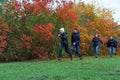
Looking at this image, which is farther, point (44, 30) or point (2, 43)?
point (44, 30)

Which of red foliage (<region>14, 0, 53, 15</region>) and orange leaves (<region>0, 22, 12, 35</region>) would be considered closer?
orange leaves (<region>0, 22, 12, 35</region>)

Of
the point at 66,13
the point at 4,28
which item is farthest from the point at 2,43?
the point at 66,13

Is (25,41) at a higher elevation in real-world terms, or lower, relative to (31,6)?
lower

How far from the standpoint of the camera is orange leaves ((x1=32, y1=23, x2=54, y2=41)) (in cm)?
2930

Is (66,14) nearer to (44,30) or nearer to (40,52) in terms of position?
(44,30)

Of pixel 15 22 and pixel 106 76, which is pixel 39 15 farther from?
pixel 106 76

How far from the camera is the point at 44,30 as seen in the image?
29359mm

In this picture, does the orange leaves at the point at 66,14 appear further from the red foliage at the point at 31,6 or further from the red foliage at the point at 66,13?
the red foliage at the point at 31,6

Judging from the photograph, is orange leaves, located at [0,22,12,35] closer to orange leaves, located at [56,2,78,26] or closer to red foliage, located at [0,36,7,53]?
red foliage, located at [0,36,7,53]

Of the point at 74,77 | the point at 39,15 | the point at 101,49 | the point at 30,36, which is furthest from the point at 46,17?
the point at 74,77

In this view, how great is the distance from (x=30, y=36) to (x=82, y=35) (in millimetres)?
10240

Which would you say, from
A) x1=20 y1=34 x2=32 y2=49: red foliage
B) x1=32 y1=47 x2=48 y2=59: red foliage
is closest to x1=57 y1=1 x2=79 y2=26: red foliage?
x1=32 y1=47 x2=48 y2=59: red foliage

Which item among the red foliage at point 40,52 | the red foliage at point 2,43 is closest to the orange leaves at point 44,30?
the red foliage at point 40,52

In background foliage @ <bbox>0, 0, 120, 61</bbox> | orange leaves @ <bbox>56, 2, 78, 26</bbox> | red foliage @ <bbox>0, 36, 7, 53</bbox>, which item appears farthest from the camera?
orange leaves @ <bbox>56, 2, 78, 26</bbox>
